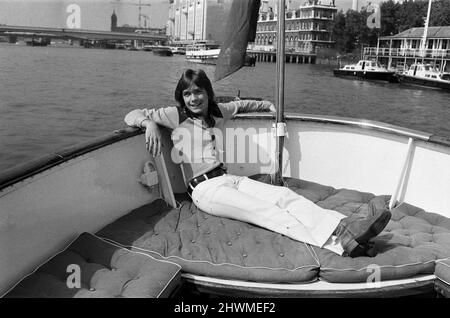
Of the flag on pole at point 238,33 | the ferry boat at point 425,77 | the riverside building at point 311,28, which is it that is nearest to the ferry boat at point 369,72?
the ferry boat at point 425,77

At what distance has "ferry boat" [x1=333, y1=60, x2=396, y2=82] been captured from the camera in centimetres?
4594

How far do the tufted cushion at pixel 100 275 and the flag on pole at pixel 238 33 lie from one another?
219cm

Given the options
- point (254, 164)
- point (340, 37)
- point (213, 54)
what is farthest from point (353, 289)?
point (340, 37)

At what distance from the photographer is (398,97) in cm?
3553

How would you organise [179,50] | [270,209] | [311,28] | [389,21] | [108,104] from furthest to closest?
[179,50], [311,28], [389,21], [108,104], [270,209]

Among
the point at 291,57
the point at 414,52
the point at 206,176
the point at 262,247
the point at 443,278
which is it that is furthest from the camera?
the point at 291,57

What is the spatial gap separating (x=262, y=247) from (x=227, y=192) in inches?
20.7

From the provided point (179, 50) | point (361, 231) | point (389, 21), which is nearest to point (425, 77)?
point (389, 21)

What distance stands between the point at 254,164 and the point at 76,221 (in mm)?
2119

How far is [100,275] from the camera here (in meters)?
2.73

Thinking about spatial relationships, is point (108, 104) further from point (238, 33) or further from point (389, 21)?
point (389, 21)

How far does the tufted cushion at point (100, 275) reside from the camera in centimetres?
253

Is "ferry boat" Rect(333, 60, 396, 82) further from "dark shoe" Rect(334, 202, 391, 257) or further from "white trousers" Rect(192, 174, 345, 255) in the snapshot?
"dark shoe" Rect(334, 202, 391, 257)
